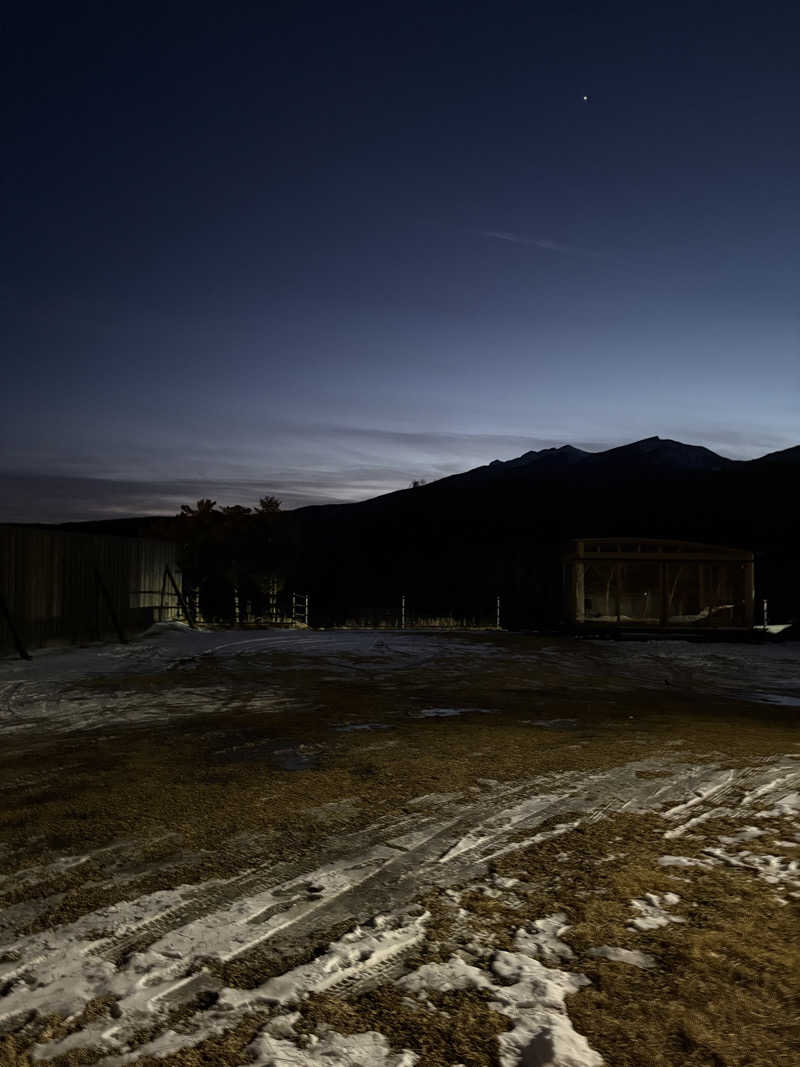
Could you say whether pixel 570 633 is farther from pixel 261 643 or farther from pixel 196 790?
pixel 196 790

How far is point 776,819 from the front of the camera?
16.5 feet

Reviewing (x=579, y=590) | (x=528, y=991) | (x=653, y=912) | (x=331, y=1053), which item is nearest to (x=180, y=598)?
(x=579, y=590)

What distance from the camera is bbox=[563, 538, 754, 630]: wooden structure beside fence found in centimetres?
2253

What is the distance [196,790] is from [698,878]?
344cm

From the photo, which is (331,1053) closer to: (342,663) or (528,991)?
(528,991)

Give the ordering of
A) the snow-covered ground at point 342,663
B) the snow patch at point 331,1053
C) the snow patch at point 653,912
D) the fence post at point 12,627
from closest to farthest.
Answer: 1. the snow patch at point 331,1053
2. the snow patch at point 653,912
3. the snow-covered ground at point 342,663
4. the fence post at point 12,627

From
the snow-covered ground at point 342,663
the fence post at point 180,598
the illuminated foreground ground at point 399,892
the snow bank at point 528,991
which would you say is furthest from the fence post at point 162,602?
the snow bank at point 528,991

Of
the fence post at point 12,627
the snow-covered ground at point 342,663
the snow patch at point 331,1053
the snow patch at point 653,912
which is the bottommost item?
the snow-covered ground at point 342,663

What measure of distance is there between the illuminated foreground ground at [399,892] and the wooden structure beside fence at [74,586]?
25.7ft

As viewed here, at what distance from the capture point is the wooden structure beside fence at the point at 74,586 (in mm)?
15797

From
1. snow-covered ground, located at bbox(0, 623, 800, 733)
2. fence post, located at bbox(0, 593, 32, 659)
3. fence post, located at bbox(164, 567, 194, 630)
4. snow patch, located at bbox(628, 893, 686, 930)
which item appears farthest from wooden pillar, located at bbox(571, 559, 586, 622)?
snow patch, located at bbox(628, 893, 686, 930)

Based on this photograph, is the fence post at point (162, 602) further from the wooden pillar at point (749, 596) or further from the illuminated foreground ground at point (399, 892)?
the wooden pillar at point (749, 596)

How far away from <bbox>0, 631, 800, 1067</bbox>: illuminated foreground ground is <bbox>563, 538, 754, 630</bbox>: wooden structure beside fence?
13.9 meters

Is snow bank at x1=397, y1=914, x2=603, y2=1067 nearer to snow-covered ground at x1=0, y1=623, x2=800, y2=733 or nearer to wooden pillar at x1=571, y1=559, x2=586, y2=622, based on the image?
snow-covered ground at x1=0, y1=623, x2=800, y2=733
